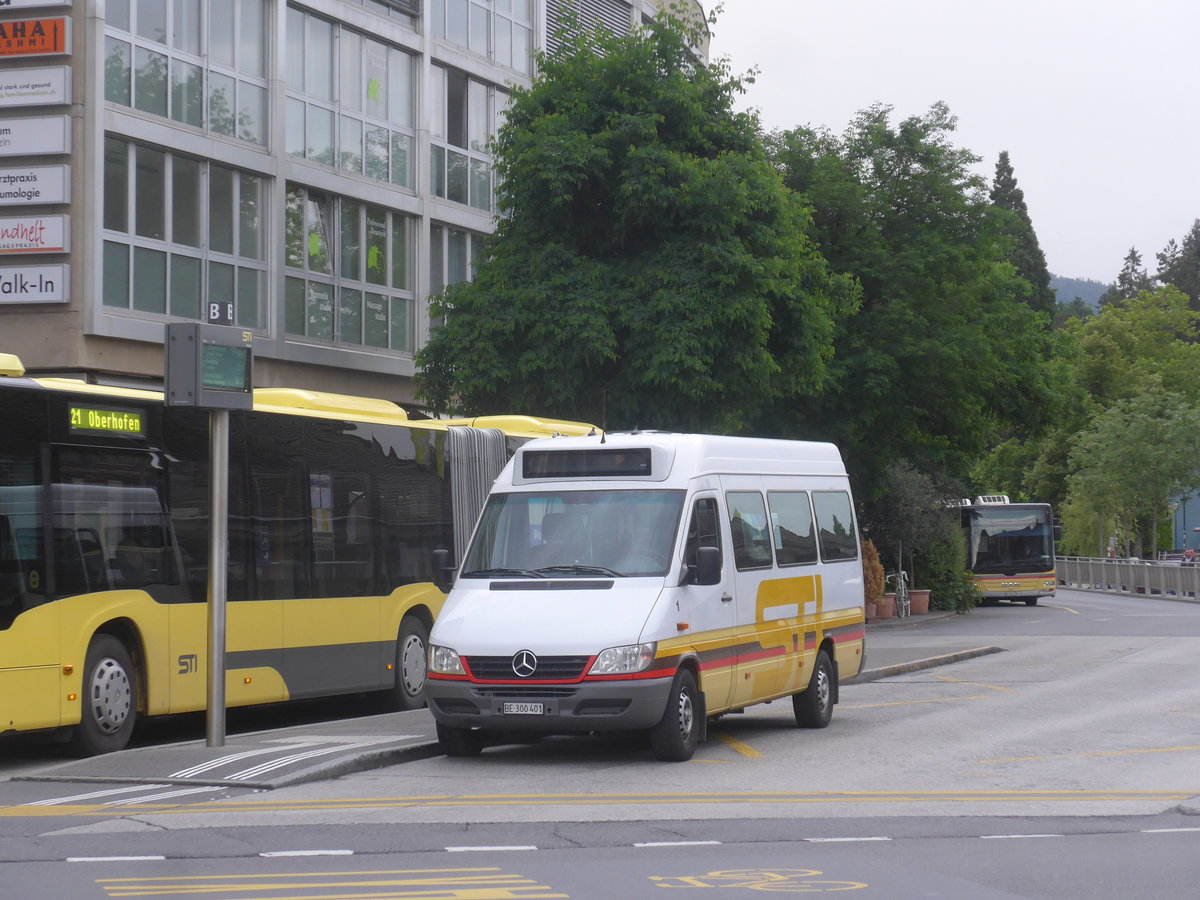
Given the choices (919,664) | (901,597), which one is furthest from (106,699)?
(901,597)

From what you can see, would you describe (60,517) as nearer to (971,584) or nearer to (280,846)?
(280,846)

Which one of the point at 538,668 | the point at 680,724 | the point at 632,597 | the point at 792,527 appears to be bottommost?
the point at 680,724

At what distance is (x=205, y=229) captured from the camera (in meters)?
27.8

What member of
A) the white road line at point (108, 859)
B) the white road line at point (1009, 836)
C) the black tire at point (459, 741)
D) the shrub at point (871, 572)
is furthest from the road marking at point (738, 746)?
the shrub at point (871, 572)

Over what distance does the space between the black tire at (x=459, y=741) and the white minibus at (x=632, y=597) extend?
0.02m

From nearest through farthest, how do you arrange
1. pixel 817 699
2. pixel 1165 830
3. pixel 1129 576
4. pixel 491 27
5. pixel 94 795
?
pixel 1165 830
pixel 94 795
pixel 817 699
pixel 491 27
pixel 1129 576

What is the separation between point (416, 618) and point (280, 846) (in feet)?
30.5

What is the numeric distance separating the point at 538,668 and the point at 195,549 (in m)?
3.96

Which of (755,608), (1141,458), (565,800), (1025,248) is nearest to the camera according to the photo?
(565,800)

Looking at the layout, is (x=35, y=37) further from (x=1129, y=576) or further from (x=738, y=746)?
(x=1129, y=576)

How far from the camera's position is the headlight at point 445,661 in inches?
491

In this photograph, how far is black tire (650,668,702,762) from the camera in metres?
12.5

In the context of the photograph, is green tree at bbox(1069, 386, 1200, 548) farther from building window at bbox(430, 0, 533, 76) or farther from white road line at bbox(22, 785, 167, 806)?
white road line at bbox(22, 785, 167, 806)

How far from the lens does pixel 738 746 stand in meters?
14.3
